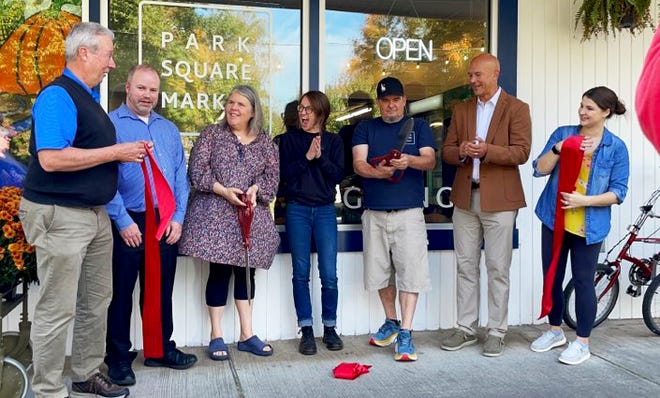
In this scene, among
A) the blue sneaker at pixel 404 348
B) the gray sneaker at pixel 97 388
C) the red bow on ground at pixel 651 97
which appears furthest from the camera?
the blue sneaker at pixel 404 348

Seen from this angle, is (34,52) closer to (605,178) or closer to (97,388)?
(97,388)

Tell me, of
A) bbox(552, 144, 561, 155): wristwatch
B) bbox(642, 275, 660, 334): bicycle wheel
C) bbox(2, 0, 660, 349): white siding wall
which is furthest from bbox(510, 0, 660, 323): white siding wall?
bbox(552, 144, 561, 155): wristwatch

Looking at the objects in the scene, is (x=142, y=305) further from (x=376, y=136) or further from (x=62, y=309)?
(x=376, y=136)

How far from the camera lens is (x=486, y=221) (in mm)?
4258

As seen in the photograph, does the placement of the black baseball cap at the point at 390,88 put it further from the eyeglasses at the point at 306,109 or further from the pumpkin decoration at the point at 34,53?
the pumpkin decoration at the point at 34,53

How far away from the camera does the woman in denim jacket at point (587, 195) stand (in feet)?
13.2

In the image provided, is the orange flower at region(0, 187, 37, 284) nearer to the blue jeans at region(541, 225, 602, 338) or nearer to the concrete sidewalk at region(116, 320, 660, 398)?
the concrete sidewalk at region(116, 320, 660, 398)

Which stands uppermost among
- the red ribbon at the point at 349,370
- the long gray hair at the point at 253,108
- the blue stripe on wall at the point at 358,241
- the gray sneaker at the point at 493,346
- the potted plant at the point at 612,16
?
the potted plant at the point at 612,16

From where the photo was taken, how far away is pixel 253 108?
13.3 feet

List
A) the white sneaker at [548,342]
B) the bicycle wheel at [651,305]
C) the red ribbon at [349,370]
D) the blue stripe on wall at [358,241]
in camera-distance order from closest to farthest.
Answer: the red ribbon at [349,370], the white sneaker at [548,342], the blue stripe on wall at [358,241], the bicycle wheel at [651,305]

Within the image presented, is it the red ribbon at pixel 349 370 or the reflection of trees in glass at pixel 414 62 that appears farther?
the reflection of trees in glass at pixel 414 62

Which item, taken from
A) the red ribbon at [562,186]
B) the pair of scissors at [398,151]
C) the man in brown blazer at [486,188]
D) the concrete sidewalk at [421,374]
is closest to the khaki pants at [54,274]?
the concrete sidewalk at [421,374]

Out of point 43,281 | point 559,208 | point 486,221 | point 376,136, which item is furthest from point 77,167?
A: point 559,208

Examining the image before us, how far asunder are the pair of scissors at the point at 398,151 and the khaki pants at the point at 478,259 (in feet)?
1.66
